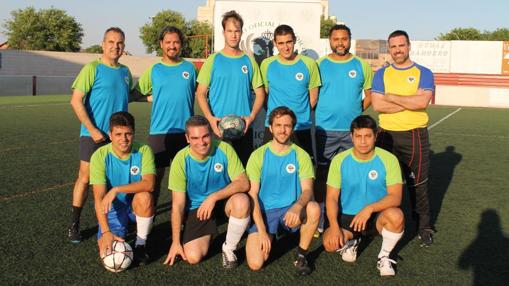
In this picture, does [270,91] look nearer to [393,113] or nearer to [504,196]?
[393,113]

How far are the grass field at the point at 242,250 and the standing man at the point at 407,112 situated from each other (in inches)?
17.8

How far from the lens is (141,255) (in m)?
3.93

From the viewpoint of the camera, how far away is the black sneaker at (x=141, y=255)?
12.8ft

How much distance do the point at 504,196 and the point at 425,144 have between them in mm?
2476

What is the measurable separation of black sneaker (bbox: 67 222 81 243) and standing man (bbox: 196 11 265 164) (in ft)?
4.92

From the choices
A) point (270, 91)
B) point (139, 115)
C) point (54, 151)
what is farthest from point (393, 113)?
point (139, 115)

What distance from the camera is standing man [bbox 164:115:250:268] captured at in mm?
3891

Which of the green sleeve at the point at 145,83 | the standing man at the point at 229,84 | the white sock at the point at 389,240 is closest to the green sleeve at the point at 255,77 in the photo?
the standing man at the point at 229,84

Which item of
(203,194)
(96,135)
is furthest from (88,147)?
(203,194)

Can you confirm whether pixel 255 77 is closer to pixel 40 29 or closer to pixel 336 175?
pixel 336 175

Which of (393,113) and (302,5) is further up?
(302,5)

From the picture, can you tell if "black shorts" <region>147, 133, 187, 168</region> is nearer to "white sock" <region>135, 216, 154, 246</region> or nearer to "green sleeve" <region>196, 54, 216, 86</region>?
"green sleeve" <region>196, 54, 216, 86</region>

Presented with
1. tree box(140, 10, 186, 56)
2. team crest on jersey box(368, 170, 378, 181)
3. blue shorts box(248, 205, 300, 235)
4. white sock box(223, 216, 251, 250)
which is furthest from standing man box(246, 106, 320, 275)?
tree box(140, 10, 186, 56)

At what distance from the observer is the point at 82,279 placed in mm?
3592
